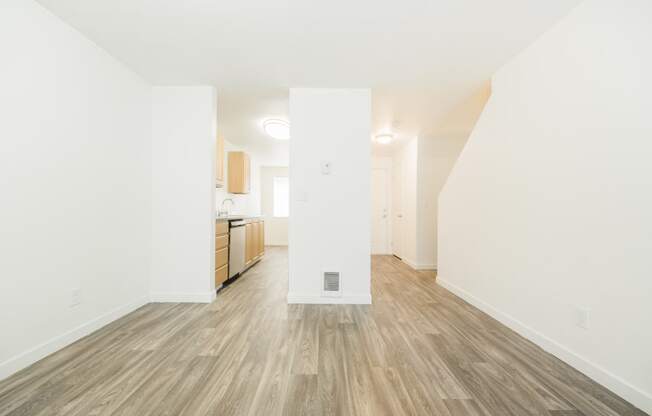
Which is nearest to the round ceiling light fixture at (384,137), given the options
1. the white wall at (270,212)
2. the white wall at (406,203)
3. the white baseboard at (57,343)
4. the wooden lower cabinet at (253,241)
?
the white wall at (406,203)

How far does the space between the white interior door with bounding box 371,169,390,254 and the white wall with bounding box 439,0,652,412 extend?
3.95 m

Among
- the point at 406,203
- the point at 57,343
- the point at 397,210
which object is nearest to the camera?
the point at 57,343

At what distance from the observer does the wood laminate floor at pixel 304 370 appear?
4.46ft

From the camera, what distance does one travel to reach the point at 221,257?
346cm

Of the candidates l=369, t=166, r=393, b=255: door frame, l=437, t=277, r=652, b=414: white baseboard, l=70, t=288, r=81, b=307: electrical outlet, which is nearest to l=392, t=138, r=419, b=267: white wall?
l=369, t=166, r=393, b=255: door frame

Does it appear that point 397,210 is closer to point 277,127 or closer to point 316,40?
point 277,127

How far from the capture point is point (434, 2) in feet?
5.76

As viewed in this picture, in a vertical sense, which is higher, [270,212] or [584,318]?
[270,212]

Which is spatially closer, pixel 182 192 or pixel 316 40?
pixel 316 40

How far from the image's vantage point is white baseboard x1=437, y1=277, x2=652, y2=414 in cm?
138

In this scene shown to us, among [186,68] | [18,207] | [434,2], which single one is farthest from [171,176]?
[434,2]

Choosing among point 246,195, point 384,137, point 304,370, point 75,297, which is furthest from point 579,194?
point 246,195

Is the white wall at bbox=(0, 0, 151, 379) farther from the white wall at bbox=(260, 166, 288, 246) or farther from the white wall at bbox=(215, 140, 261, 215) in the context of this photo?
the white wall at bbox=(260, 166, 288, 246)

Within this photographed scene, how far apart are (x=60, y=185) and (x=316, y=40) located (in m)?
2.32
